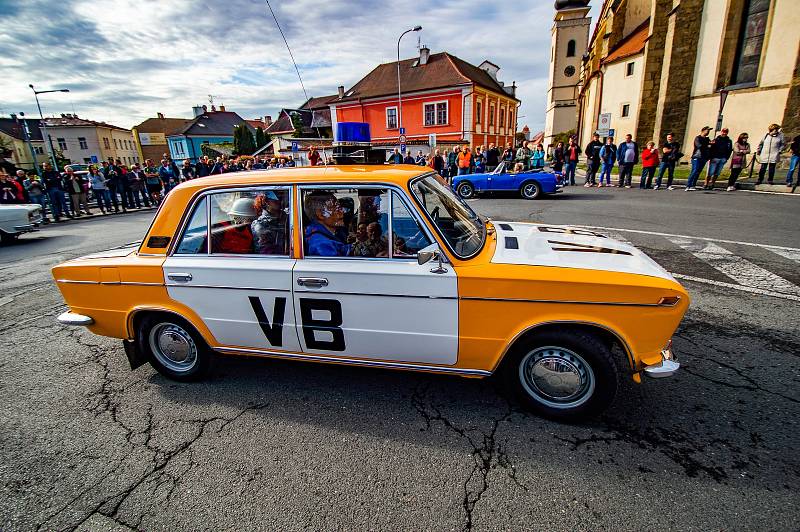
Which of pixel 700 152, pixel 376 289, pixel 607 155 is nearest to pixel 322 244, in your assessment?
pixel 376 289

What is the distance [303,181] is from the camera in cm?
288

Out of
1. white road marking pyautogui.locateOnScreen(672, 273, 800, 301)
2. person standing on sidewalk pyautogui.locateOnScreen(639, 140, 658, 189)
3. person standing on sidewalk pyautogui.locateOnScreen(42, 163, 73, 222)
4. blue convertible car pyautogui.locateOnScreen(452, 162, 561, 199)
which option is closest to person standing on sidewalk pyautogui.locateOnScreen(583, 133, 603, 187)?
person standing on sidewalk pyautogui.locateOnScreen(639, 140, 658, 189)

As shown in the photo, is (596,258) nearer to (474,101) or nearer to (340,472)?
(340,472)

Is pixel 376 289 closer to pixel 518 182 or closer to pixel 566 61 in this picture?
pixel 518 182

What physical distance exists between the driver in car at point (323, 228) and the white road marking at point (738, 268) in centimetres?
516

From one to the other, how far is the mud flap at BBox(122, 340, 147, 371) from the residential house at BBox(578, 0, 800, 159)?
75.1ft

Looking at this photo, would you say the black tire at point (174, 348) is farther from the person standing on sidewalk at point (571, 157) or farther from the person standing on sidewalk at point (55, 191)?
the person standing on sidewalk at point (571, 157)

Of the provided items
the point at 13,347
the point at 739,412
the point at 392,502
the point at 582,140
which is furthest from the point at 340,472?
the point at 582,140

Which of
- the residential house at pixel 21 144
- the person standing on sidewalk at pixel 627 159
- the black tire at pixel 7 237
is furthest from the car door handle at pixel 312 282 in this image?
the residential house at pixel 21 144

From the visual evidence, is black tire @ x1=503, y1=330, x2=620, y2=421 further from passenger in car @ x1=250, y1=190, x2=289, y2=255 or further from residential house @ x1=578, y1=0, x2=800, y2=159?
residential house @ x1=578, y1=0, x2=800, y2=159

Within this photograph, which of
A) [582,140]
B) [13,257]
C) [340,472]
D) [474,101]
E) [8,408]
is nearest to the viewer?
[340,472]

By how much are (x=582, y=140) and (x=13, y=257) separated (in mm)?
43850

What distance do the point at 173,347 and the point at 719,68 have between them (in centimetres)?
2547

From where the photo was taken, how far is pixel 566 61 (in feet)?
161
